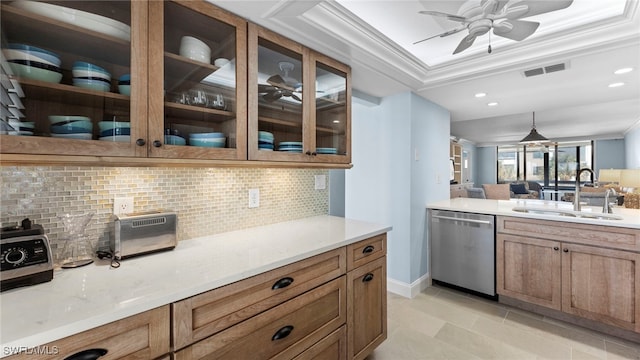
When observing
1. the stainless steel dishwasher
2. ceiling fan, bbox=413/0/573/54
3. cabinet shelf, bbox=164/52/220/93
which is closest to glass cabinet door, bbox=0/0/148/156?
cabinet shelf, bbox=164/52/220/93

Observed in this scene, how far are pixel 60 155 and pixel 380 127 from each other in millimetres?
2708

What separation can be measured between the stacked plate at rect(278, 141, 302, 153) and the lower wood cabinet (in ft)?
7.18

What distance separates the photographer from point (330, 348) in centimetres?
146

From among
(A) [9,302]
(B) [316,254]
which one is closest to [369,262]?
(B) [316,254]

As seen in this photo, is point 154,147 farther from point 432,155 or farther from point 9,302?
point 432,155

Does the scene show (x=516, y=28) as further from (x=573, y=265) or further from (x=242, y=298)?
(x=242, y=298)

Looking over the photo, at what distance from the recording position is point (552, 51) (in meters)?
1.94

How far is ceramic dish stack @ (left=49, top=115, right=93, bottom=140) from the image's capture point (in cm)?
95

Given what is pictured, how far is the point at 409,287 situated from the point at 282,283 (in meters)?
2.07

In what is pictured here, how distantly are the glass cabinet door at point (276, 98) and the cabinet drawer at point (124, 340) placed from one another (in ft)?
2.77

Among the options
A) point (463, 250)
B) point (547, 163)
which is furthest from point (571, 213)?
point (547, 163)

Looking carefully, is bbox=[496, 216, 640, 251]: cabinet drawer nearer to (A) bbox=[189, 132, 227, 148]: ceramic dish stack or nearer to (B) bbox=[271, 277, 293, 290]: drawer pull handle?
(B) bbox=[271, 277, 293, 290]: drawer pull handle

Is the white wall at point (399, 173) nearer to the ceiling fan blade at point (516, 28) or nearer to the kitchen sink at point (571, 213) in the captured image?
the kitchen sink at point (571, 213)

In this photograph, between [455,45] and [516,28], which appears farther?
[455,45]
